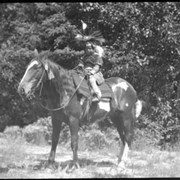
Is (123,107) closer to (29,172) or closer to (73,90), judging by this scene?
(73,90)

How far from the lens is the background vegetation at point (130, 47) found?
10.3m

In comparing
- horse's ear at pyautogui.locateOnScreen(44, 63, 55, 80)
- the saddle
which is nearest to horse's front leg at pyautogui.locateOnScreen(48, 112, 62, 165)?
the saddle

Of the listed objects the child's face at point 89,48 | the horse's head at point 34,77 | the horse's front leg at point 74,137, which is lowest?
the horse's front leg at point 74,137

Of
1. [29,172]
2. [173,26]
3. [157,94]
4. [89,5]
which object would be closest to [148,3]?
[173,26]

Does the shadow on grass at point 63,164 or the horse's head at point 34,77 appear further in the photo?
the shadow on grass at point 63,164

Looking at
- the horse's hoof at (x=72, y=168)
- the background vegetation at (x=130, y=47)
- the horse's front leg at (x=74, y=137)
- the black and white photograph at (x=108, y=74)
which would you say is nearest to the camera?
the horse's hoof at (x=72, y=168)

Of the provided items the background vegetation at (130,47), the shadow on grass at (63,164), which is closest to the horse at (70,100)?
the shadow on grass at (63,164)

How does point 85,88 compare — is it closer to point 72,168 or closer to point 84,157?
point 72,168

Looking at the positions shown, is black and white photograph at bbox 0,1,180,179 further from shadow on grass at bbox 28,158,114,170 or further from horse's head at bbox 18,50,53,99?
horse's head at bbox 18,50,53,99

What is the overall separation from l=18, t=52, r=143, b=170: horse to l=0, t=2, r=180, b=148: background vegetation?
256 centimetres

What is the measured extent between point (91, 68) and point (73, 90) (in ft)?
1.98

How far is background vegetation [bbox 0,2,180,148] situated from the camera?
33.7 feet

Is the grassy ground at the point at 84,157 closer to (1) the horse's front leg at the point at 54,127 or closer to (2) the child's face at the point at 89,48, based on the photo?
(1) the horse's front leg at the point at 54,127

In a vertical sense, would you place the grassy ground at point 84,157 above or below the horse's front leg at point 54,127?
below
